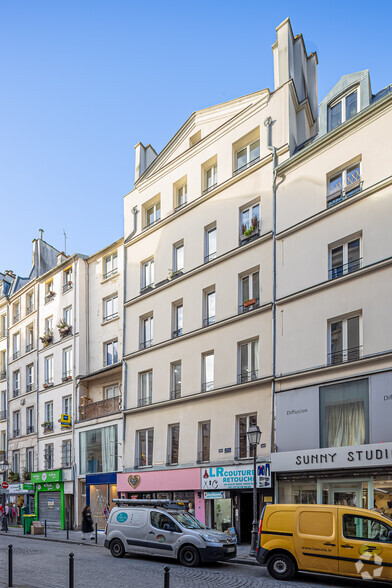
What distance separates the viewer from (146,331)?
99.8 ft

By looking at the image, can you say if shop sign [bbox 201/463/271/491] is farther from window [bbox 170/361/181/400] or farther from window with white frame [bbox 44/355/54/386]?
window with white frame [bbox 44/355/54/386]

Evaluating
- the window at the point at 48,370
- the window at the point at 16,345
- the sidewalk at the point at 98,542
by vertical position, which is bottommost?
the sidewalk at the point at 98,542

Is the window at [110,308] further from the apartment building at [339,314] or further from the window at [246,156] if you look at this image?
the apartment building at [339,314]

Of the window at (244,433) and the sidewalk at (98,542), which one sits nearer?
the sidewalk at (98,542)

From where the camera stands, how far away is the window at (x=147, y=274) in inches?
1205

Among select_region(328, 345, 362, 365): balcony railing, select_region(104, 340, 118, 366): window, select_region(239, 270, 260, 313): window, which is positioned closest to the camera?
select_region(328, 345, 362, 365): balcony railing

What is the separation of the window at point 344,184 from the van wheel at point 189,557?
1213 centimetres

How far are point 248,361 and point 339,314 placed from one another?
485 centimetres

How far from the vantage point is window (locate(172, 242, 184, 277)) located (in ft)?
94.7

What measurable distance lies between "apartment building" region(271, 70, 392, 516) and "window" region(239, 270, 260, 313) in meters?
1.62

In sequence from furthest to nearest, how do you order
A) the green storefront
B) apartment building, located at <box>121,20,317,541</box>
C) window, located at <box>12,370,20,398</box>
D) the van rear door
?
window, located at <box>12,370,20,398</box>
the green storefront
apartment building, located at <box>121,20,317,541</box>
the van rear door

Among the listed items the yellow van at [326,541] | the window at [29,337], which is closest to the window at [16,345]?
the window at [29,337]

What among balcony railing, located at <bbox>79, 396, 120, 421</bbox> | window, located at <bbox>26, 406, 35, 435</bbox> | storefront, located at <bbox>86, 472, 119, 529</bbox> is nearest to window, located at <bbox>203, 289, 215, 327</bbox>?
balcony railing, located at <bbox>79, 396, 120, 421</bbox>

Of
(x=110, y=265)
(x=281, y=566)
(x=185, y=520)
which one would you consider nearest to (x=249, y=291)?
(x=185, y=520)
